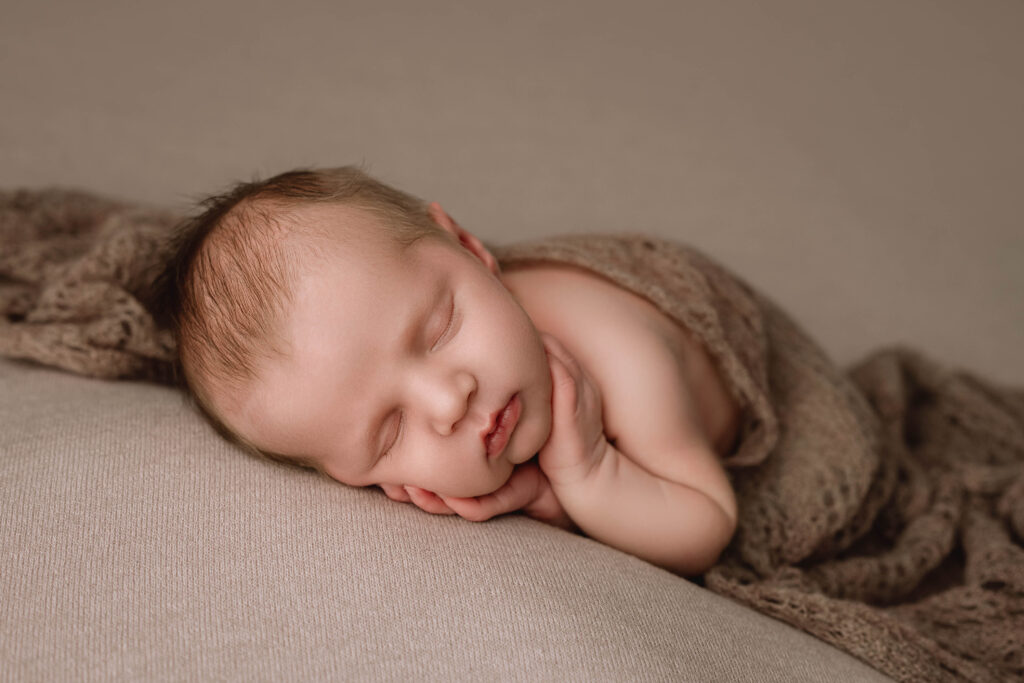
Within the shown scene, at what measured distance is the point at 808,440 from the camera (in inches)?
48.8

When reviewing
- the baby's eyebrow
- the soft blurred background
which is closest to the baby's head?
the baby's eyebrow

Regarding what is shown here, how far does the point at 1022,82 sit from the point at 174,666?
190 cm

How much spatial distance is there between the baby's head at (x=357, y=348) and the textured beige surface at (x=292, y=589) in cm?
5

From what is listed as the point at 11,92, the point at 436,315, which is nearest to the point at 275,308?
the point at 436,315

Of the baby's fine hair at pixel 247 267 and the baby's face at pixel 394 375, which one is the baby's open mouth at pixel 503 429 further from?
the baby's fine hair at pixel 247 267

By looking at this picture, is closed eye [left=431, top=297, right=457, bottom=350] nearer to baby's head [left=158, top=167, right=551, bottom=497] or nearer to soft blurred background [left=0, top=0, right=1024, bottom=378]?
baby's head [left=158, top=167, right=551, bottom=497]

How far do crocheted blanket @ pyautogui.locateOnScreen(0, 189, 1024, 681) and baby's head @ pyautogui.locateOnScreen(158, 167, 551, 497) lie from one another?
0.76ft

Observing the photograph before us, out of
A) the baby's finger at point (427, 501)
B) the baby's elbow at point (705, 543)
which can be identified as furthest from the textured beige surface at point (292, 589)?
the baby's elbow at point (705, 543)

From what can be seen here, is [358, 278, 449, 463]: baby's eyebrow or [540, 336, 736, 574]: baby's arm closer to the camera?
[358, 278, 449, 463]: baby's eyebrow

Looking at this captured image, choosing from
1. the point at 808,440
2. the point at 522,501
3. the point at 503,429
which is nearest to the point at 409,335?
the point at 503,429

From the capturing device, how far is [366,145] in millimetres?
1656

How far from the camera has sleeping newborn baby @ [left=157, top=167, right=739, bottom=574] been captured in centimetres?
86

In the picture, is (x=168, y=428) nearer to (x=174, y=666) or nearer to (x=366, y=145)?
(x=174, y=666)

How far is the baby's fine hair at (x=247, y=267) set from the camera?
0.87m
